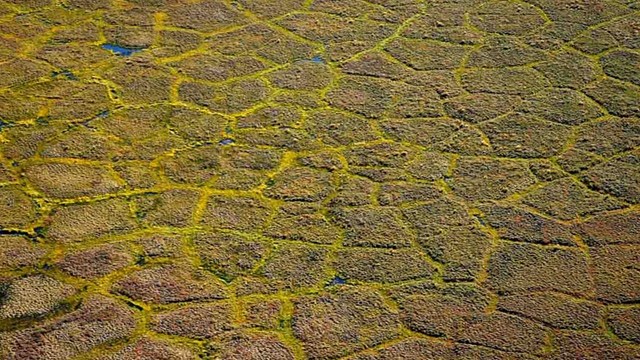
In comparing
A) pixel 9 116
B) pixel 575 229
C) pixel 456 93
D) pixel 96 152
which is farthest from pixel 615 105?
pixel 9 116

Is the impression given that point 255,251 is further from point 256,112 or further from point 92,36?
point 92,36

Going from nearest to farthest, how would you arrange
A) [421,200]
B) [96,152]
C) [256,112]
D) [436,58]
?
[421,200] < [96,152] < [256,112] < [436,58]

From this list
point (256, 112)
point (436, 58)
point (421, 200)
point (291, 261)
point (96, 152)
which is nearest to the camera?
point (291, 261)

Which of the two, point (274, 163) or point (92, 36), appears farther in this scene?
point (92, 36)

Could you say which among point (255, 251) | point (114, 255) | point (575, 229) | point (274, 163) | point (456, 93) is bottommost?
point (114, 255)

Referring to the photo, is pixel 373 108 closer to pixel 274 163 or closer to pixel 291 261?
pixel 274 163

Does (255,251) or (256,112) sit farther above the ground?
(256,112)
